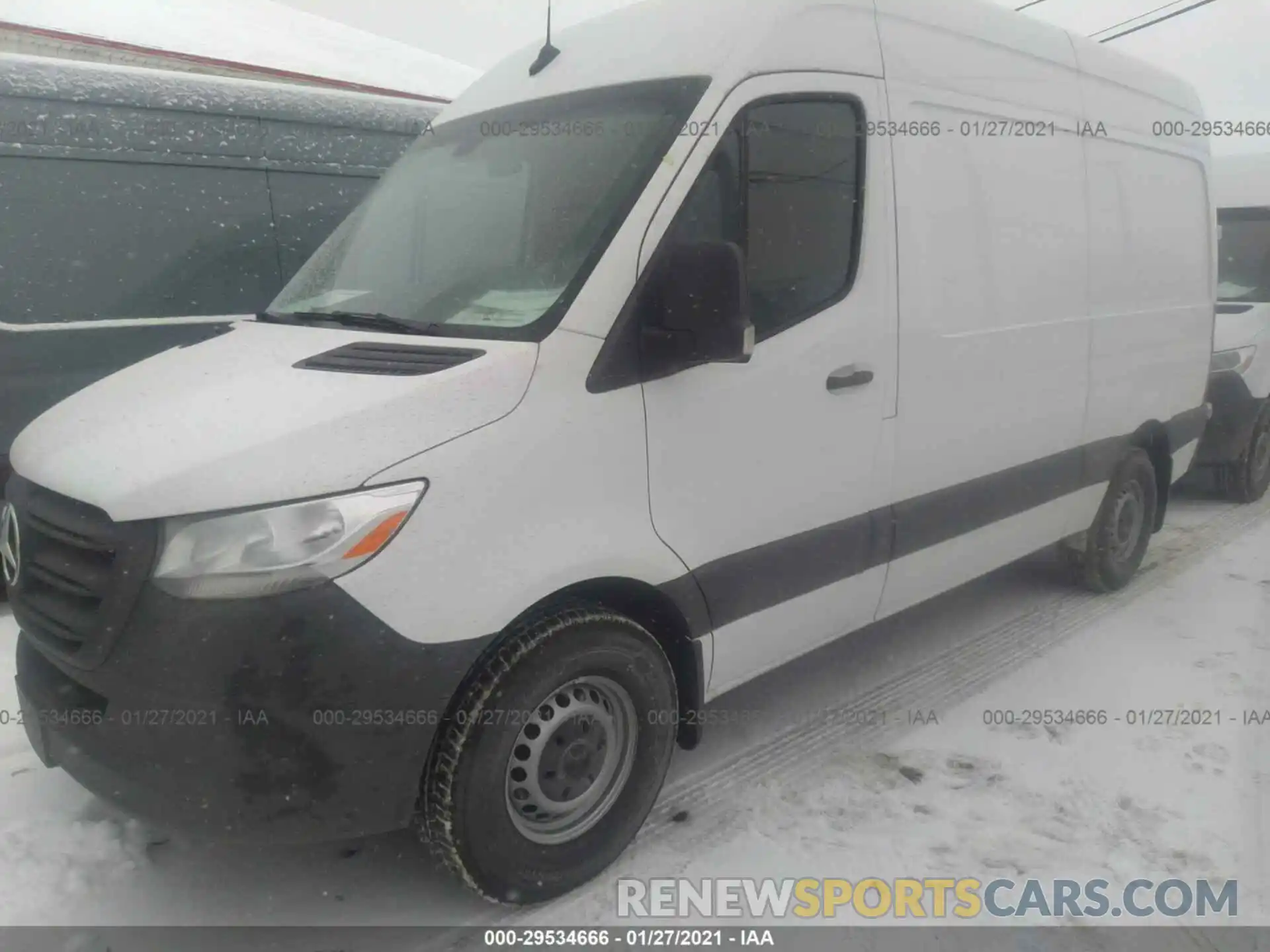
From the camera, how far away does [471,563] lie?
229 cm

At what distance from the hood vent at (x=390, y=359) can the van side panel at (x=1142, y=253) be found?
3142 millimetres

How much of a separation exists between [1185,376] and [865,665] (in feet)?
8.72

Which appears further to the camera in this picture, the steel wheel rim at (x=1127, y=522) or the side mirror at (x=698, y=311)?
the steel wheel rim at (x=1127, y=522)

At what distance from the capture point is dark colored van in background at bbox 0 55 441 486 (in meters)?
4.30

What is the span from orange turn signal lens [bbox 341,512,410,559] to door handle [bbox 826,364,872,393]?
149 cm

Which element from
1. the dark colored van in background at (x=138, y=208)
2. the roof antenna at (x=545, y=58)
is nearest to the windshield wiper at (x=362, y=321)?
the roof antenna at (x=545, y=58)

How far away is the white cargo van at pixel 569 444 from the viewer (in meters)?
2.15

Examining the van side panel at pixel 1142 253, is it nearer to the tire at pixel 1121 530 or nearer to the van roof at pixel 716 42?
the tire at pixel 1121 530

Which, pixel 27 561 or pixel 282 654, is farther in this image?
pixel 27 561

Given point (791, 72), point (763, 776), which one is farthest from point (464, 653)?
point (791, 72)

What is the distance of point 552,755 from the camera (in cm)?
258

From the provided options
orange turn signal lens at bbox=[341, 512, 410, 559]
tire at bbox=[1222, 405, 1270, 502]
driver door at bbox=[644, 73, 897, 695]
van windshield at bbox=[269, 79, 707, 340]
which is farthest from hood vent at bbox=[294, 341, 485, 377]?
tire at bbox=[1222, 405, 1270, 502]

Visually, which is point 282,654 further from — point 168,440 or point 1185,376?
point 1185,376

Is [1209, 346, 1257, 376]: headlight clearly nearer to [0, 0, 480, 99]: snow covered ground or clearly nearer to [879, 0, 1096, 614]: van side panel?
[879, 0, 1096, 614]: van side panel
